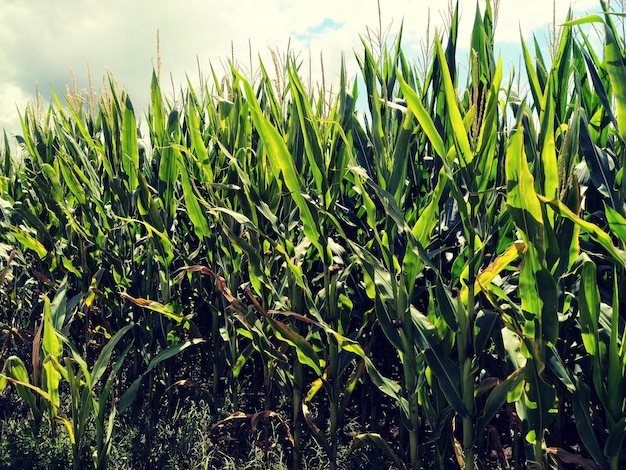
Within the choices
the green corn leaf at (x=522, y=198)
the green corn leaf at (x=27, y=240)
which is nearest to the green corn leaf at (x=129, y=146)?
the green corn leaf at (x=27, y=240)

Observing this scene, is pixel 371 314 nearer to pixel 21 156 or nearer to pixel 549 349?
pixel 549 349

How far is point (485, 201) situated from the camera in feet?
5.08

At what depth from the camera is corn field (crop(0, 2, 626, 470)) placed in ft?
4.67

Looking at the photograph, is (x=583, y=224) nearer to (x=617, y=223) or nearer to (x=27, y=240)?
(x=617, y=223)

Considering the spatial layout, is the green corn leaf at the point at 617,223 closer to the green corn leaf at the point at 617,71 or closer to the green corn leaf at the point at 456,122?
the green corn leaf at the point at 617,71

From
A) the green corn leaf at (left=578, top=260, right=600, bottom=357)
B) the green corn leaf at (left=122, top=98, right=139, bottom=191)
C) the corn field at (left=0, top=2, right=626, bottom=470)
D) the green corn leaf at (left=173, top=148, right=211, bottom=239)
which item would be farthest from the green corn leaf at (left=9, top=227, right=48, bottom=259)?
the green corn leaf at (left=578, top=260, right=600, bottom=357)

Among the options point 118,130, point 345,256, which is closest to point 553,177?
point 345,256

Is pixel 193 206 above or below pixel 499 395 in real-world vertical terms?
above

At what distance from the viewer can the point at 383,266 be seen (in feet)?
5.57

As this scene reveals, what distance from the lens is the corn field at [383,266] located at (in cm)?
142

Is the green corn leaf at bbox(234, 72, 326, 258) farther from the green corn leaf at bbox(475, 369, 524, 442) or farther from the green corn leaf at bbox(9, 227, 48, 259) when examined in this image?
the green corn leaf at bbox(9, 227, 48, 259)

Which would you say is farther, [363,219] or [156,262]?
[156,262]

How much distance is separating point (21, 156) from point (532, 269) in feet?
13.2

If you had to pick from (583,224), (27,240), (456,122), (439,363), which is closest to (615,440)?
(439,363)
